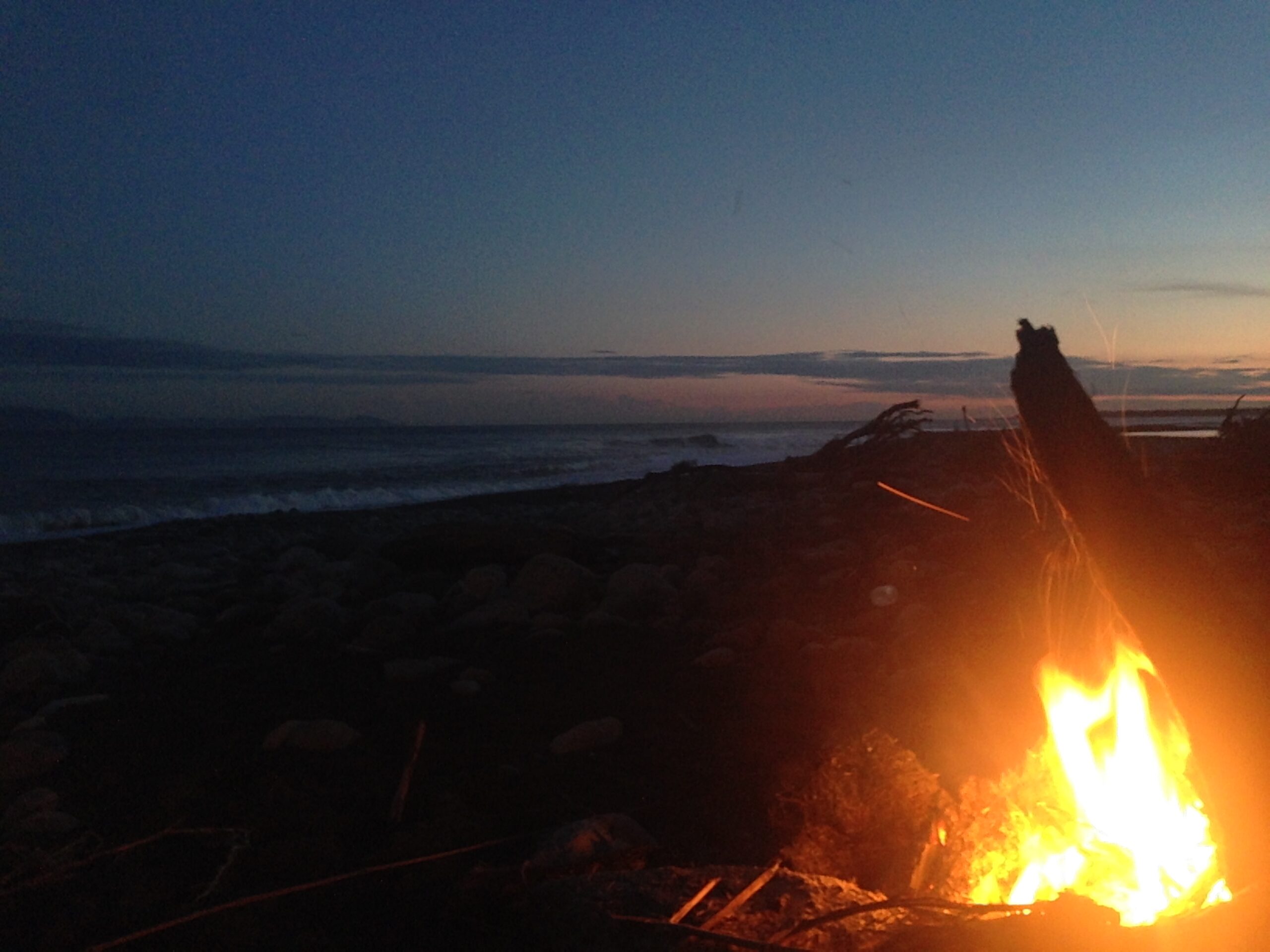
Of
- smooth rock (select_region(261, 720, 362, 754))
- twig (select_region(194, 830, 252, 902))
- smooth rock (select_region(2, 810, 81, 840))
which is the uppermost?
smooth rock (select_region(261, 720, 362, 754))

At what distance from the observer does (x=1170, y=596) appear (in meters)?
2.16

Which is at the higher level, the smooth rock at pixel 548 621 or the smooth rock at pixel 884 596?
the smooth rock at pixel 884 596

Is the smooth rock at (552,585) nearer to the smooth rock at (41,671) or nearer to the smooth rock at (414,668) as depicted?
the smooth rock at (414,668)

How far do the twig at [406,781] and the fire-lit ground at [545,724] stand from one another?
0.14ft

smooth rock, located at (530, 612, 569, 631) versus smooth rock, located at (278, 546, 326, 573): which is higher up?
smooth rock, located at (530, 612, 569, 631)

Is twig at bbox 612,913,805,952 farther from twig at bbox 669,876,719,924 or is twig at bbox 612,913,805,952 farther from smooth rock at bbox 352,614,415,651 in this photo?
smooth rock at bbox 352,614,415,651

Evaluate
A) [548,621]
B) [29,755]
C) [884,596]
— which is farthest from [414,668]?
[884,596]

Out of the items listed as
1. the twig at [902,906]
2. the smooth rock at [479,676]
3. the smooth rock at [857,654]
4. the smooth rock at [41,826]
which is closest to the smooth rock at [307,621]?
the smooth rock at [479,676]

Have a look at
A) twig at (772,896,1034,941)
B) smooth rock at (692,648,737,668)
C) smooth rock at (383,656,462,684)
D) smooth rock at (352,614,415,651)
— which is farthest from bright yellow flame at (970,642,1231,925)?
smooth rock at (352,614,415,651)

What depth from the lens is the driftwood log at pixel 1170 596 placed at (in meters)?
2.09

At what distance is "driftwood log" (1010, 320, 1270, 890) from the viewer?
2.09 metres

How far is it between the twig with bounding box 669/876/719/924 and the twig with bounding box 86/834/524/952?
93 centimetres

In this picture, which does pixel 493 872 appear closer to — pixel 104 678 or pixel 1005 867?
pixel 1005 867

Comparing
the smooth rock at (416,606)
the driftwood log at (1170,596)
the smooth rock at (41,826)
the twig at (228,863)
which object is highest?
the driftwood log at (1170,596)
